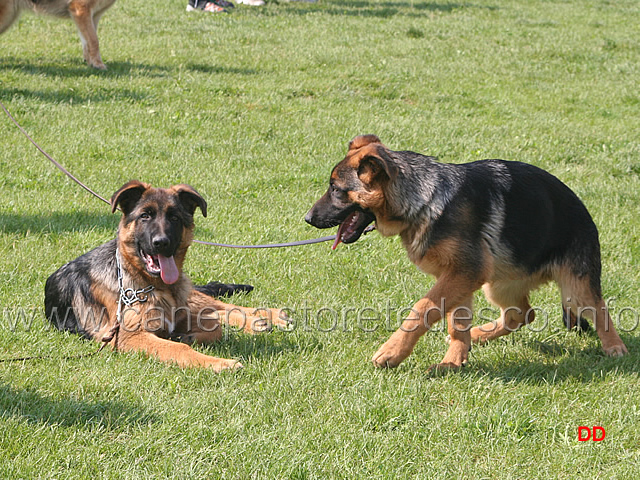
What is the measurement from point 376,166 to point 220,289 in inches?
77.0

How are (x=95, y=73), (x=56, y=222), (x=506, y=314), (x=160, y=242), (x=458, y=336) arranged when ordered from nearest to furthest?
(x=160, y=242)
(x=458, y=336)
(x=506, y=314)
(x=56, y=222)
(x=95, y=73)

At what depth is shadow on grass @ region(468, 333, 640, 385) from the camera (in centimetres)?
486

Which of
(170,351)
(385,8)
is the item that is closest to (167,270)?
(170,351)

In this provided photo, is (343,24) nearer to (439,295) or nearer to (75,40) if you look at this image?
(75,40)

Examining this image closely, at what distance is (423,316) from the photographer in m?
4.67

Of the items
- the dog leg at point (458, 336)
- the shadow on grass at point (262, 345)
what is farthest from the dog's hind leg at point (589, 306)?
the shadow on grass at point (262, 345)

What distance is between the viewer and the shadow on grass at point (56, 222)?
23.3ft

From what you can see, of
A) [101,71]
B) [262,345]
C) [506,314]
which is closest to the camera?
[262,345]

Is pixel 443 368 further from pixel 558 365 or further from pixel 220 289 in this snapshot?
pixel 220 289

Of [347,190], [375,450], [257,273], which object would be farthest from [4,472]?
[257,273]

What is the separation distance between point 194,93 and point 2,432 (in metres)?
9.16

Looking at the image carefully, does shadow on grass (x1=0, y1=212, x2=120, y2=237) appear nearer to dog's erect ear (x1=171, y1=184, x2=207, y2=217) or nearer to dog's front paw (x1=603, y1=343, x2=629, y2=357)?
dog's erect ear (x1=171, y1=184, x2=207, y2=217)

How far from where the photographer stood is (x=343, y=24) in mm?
18297

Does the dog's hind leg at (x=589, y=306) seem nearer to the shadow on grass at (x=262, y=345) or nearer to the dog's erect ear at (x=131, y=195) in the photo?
the shadow on grass at (x=262, y=345)
